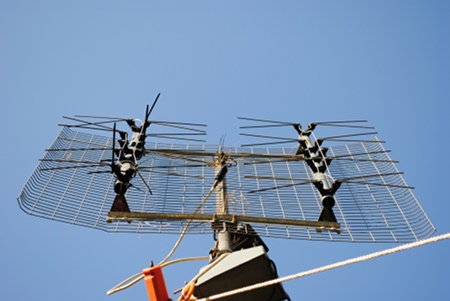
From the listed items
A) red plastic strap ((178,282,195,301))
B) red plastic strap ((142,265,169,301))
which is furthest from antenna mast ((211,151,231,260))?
red plastic strap ((142,265,169,301))

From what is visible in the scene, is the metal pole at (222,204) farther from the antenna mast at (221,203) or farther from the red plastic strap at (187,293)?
the red plastic strap at (187,293)

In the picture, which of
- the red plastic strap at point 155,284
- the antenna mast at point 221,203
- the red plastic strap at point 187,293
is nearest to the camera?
the red plastic strap at point 155,284

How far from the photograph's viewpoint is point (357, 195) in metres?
6.07

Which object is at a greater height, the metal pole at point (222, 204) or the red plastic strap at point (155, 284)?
the metal pole at point (222, 204)

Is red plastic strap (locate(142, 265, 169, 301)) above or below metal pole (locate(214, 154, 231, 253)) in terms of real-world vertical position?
below

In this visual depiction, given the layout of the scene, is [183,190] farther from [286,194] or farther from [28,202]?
[28,202]

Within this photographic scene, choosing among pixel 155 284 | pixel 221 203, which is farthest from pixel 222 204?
pixel 155 284

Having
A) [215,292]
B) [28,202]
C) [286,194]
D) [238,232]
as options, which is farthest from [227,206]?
[28,202]

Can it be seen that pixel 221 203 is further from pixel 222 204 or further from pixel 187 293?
A: pixel 187 293

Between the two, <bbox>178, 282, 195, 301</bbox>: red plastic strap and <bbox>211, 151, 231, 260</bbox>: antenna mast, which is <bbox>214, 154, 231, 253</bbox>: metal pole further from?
<bbox>178, 282, 195, 301</bbox>: red plastic strap

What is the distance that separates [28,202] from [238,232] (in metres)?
2.23

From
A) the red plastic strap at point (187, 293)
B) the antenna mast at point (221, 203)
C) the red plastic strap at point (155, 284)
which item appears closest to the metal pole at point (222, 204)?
the antenna mast at point (221, 203)

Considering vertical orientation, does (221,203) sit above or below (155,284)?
above

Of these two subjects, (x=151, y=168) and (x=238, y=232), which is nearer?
(x=238, y=232)
